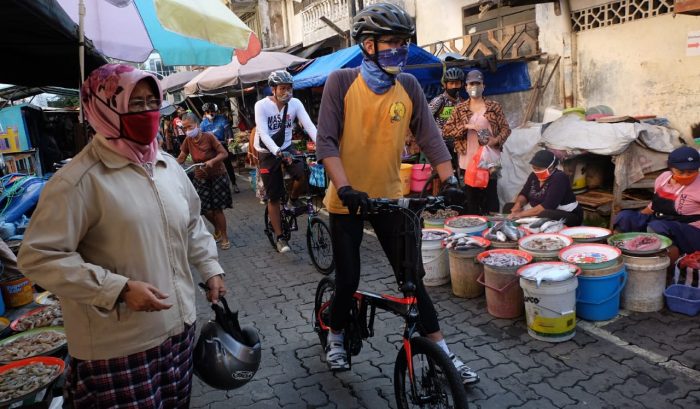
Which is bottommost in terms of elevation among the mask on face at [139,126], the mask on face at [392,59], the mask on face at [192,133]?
the mask on face at [139,126]

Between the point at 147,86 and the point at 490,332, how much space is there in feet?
11.4

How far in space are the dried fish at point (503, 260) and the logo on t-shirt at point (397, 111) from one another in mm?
2098

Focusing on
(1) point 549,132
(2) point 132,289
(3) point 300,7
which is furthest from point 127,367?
(3) point 300,7

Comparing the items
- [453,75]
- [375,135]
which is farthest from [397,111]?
[453,75]

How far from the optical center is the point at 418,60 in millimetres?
9383

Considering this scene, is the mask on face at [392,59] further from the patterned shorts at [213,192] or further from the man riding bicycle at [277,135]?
the patterned shorts at [213,192]

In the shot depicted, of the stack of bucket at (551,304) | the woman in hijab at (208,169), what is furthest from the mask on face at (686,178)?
the woman in hijab at (208,169)

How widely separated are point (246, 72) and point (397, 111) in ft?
33.9

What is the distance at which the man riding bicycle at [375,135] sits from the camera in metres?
2.94

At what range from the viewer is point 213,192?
744cm

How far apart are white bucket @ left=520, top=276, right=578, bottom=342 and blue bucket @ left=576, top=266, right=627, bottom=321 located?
26cm

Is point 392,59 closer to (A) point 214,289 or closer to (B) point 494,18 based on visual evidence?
(A) point 214,289

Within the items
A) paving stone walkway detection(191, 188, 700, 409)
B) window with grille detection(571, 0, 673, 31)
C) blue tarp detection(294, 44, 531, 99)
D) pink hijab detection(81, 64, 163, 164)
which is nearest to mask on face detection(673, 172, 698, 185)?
paving stone walkway detection(191, 188, 700, 409)

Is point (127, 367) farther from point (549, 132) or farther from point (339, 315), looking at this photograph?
point (549, 132)
